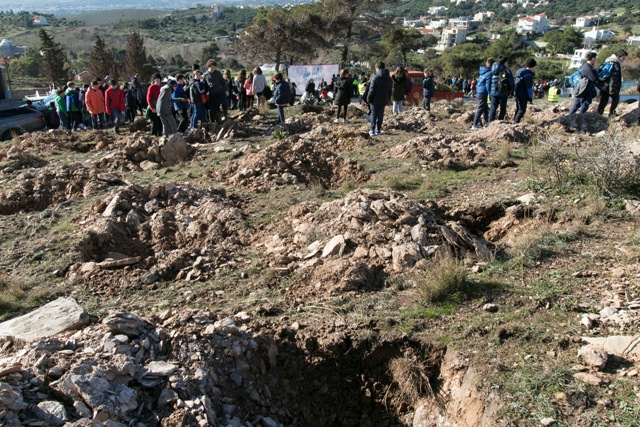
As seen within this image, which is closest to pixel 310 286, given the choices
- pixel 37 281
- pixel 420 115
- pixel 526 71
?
pixel 37 281

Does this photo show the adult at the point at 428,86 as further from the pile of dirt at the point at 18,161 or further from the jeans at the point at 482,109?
the pile of dirt at the point at 18,161

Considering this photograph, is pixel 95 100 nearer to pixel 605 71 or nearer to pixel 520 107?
pixel 520 107

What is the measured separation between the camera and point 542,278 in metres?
4.88

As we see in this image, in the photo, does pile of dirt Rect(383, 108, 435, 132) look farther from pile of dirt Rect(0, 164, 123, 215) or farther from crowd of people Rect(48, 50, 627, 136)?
pile of dirt Rect(0, 164, 123, 215)

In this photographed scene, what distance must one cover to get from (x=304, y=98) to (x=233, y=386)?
46.6 ft

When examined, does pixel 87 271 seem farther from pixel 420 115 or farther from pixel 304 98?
pixel 304 98

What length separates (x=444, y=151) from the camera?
882 cm

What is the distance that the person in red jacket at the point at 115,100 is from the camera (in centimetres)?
1290

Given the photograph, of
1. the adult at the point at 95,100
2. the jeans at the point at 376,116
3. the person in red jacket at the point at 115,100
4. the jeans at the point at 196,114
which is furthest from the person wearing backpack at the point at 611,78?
the adult at the point at 95,100

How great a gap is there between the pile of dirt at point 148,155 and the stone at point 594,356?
7768mm

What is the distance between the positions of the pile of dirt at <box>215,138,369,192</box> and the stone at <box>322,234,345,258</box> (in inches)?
96.0

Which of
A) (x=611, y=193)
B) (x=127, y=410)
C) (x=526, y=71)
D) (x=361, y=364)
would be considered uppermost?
(x=526, y=71)

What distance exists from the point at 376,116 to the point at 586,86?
4.58 m

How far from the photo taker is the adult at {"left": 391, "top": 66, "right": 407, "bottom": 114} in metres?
12.4
